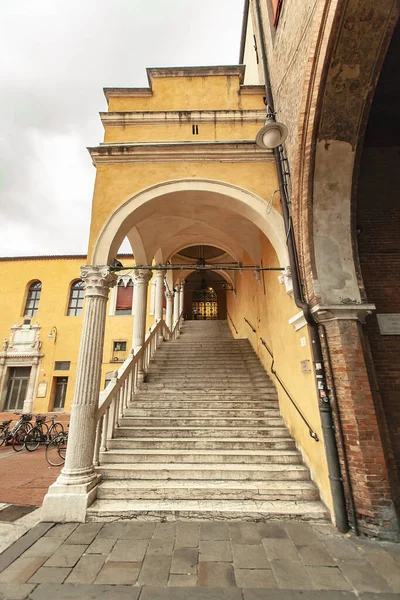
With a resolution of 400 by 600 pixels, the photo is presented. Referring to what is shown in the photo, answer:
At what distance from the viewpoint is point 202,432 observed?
193 inches

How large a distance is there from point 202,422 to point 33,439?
636 cm

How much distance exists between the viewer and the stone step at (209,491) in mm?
3639

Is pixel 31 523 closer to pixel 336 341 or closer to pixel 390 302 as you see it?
pixel 336 341

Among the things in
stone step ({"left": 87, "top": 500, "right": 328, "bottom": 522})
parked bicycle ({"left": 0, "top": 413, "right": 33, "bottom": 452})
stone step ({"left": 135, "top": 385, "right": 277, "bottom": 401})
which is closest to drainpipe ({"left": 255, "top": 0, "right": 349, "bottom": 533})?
stone step ({"left": 87, "top": 500, "right": 328, "bottom": 522})

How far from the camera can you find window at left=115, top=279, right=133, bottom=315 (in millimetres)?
16406

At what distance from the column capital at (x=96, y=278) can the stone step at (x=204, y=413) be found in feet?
8.30

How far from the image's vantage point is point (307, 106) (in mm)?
3873

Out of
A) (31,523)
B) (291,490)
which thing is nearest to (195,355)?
(291,490)

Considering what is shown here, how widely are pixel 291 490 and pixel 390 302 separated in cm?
305

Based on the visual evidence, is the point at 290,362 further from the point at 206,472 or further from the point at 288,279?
the point at 206,472

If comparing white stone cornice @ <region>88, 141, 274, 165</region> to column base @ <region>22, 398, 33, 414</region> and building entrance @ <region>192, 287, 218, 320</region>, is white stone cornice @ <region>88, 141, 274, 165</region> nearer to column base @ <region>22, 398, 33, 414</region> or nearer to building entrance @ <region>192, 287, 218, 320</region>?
building entrance @ <region>192, 287, 218, 320</region>

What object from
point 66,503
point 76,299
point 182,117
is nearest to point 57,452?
point 66,503

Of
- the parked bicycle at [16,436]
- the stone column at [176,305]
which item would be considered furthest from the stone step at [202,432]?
the stone column at [176,305]

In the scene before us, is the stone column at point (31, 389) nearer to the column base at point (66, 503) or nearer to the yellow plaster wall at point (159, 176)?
the column base at point (66, 503)
